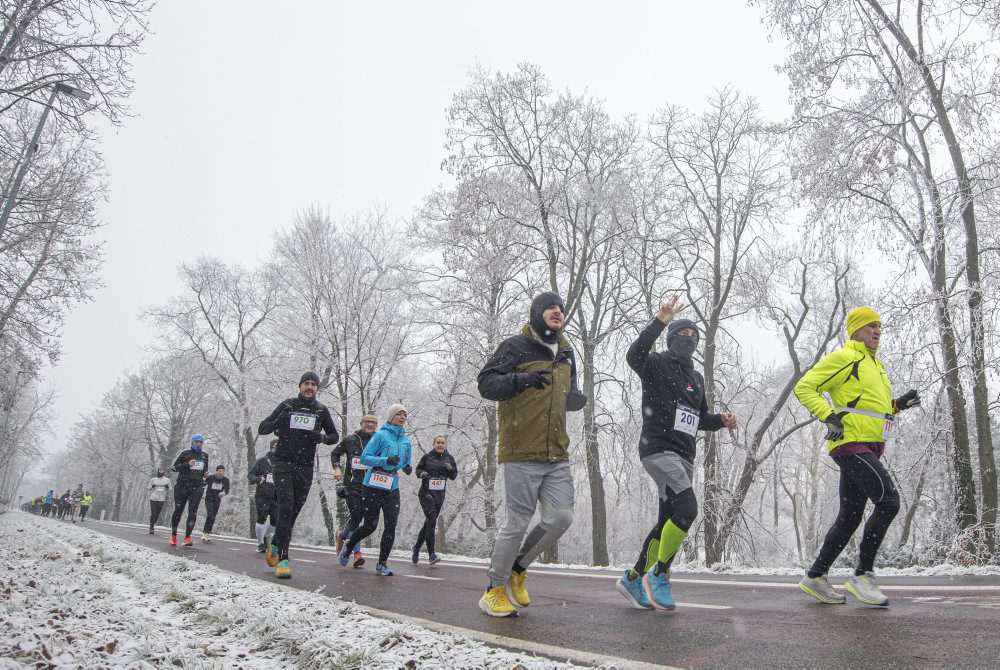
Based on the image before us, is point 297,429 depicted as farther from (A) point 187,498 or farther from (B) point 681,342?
(A) point 187,498

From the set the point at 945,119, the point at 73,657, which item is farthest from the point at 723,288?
the point at 73,657

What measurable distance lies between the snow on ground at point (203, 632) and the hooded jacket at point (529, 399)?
1357 mm

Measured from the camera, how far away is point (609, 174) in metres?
16.8

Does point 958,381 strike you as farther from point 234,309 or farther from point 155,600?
point 234,309

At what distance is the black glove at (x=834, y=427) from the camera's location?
4602 millimetres

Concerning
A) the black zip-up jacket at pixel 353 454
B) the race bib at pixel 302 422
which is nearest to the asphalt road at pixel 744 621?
the race bib at pixel 302 422

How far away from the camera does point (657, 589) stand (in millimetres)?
4664

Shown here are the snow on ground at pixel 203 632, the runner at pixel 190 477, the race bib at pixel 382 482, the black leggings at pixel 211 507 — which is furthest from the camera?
the black leggings at pixel 211 507

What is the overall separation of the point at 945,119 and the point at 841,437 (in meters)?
9.75

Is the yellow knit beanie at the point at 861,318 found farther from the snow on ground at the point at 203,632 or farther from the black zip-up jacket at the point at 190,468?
the black zip-up jacket at the point at 190,468

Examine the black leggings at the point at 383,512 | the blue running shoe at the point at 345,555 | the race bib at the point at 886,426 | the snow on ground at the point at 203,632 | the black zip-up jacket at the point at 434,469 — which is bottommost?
the blue running shoe at the point at 345,555

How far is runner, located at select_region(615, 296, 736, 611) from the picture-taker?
15.0 feet

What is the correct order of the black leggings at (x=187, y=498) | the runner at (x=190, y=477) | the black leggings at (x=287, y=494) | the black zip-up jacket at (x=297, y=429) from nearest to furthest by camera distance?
the black leggings at (x=287, y=494)
the black zip-up jacket at (x=297, y=429)
the black leggings at (x=187, y=498)
the runner at (x=190, y=477)

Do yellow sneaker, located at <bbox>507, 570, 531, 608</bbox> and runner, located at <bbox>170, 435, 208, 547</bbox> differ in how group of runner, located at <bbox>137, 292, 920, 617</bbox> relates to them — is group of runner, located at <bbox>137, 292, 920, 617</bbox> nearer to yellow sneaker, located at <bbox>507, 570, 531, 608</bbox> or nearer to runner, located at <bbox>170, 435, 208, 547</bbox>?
yellow sneaker, located at <bbox>507, 570, 531, 608</bbox>
